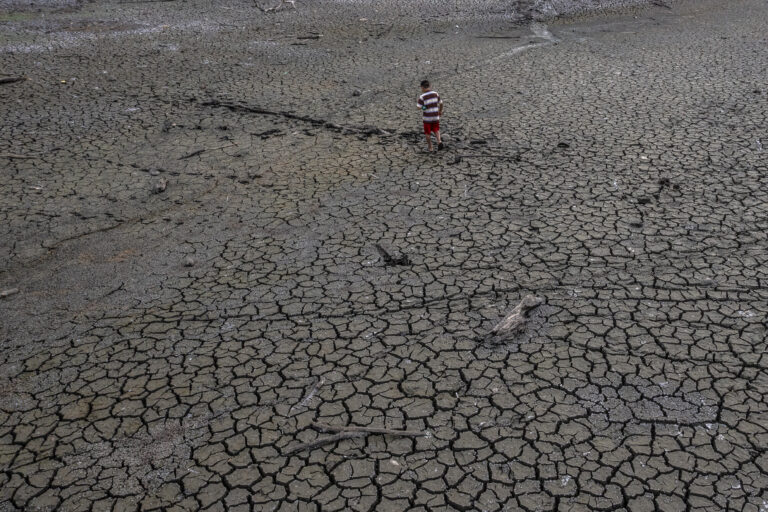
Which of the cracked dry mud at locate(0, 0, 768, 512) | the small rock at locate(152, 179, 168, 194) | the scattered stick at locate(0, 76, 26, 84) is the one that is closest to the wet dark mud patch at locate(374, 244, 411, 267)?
the cracked dry mud at locate(0, 0, 768, 512)

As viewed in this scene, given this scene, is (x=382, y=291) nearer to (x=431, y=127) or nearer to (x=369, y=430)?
(x=369, y=430)

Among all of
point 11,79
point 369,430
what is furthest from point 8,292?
point 11,79

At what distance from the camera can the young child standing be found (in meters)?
8.27

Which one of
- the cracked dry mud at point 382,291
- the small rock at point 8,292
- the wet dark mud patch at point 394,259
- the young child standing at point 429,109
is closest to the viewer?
the cracked dry mud at point 382,291

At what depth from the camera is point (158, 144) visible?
890cm

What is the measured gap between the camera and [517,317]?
521 centimetres

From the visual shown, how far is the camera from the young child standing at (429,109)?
8272mm

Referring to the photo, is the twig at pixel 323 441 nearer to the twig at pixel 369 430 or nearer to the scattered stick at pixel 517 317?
the twig at pixel 369 430

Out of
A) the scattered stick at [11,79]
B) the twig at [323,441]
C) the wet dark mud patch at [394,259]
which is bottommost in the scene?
the twig at [323,441]

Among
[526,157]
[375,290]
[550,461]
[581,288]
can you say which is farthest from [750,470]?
[526,157]

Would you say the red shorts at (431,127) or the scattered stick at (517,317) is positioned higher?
the red shorts at (431,127)

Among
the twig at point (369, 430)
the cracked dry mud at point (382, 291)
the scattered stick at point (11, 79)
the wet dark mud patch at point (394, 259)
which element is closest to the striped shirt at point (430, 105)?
the cracked dry mud at point (382, 291)

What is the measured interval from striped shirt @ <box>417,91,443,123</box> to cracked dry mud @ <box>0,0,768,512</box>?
484mm

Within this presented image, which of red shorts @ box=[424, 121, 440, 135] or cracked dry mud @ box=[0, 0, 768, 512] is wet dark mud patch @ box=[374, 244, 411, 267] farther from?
red shorts @ box=[424, 121, 440, 135]
